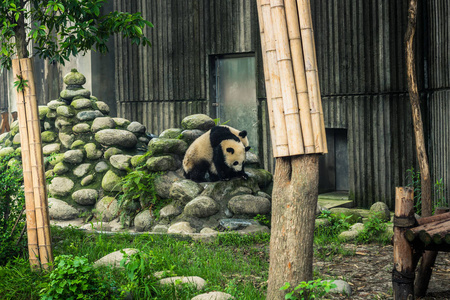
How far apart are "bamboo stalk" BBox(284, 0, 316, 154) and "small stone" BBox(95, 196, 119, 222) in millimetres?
4791

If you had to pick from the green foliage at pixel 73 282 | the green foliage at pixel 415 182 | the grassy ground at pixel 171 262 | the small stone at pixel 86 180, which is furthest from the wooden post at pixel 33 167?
the green foliage at pixel 415 182

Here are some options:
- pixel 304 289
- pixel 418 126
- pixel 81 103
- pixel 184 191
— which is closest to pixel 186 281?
pixel 304 289

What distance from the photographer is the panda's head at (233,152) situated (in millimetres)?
7691

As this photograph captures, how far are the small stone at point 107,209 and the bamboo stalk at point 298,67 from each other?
4791 mm

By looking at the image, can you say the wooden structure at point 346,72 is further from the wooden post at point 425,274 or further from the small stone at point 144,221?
the wooden post at point 425,274

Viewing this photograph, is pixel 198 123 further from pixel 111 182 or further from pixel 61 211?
pixel 61 211

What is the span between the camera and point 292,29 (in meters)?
4.21

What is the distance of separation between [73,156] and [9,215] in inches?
110

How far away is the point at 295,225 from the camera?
13.6 ft

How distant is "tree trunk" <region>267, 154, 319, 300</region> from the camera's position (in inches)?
163

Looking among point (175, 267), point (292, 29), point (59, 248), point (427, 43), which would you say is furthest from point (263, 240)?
point (427, 43)

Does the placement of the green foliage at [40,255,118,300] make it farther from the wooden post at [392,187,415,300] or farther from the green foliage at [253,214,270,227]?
the green foliage at [253,214,270,227]

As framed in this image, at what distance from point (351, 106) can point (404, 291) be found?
5710 mm

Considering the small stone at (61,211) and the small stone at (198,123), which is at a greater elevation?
the small stone at (198,123)
